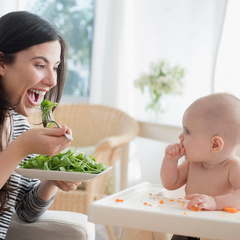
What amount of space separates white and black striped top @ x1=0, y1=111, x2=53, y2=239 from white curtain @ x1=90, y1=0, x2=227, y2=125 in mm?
1923

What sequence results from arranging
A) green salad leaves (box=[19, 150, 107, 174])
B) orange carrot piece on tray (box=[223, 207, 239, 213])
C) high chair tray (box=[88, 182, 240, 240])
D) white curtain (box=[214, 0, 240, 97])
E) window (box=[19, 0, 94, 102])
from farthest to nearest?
window (box=[19, 0, 94, 102])
white curtain (box=[214, 0, 240, 97])
green salad leaves (box=[19, 150, 107, 174])
orange carrot piece on tray (box=[223, 207, 239, 213])
high chair tray (box=[88, 182, 240, 240])

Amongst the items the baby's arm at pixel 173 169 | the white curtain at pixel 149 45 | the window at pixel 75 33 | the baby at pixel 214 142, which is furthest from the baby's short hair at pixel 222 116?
the window at pixel 75 33

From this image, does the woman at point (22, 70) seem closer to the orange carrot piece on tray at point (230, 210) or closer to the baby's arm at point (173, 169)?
the baby's arm at point (173, 169)

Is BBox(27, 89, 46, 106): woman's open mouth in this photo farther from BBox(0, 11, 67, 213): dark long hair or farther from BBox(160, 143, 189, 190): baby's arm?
BBox(160, 143, 189, 190): baby's arm

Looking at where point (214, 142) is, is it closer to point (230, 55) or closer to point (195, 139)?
point (195, 139)

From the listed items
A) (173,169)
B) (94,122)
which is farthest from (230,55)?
(173,169)

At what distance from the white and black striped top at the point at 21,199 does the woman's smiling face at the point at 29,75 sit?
12 cm

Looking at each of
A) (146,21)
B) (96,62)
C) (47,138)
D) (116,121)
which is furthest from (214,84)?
(47,138)

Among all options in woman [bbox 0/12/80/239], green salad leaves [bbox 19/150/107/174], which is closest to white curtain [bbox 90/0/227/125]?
woman [bbox 0/12/80/239]

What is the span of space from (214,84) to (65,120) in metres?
1.18

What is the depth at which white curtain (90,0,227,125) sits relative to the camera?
346 centimetres

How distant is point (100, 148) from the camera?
273 cm

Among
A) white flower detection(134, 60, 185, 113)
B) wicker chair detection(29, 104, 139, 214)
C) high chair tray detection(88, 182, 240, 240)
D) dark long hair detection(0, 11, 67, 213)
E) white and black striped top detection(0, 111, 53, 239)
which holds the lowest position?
wicker chair detection(29, 104, 139, 214)

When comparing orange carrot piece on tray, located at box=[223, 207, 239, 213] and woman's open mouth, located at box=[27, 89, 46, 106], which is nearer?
orange carrot piece on tray, located at box=[223, 207, 239, 213]
